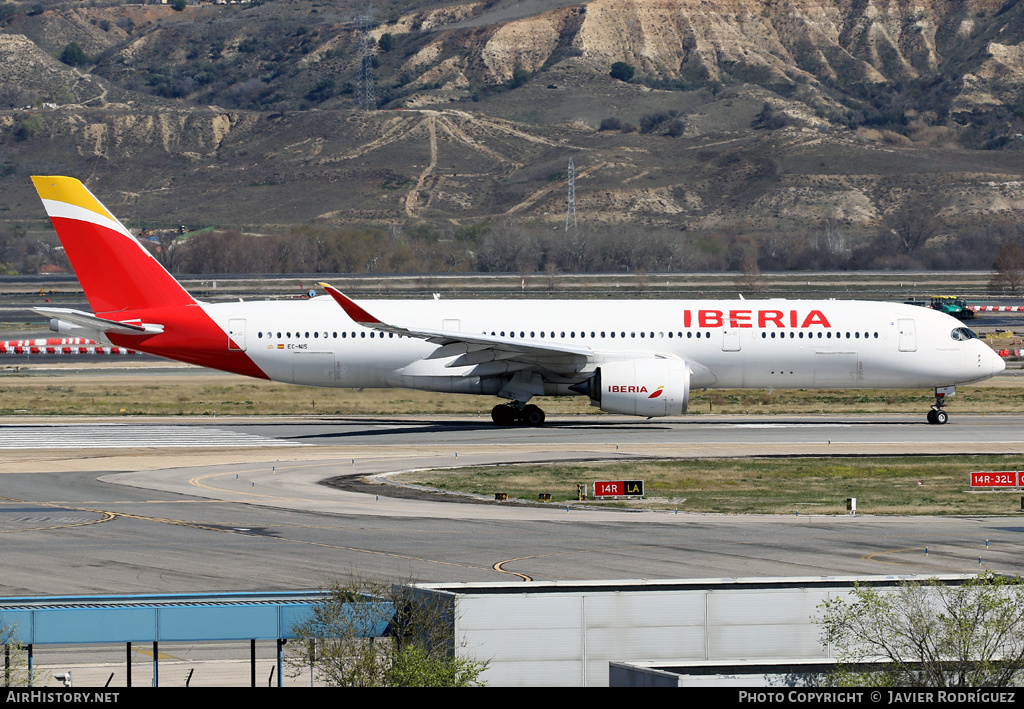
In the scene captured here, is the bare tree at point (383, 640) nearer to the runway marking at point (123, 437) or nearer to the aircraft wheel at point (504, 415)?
the runway marking at point (123, 437)

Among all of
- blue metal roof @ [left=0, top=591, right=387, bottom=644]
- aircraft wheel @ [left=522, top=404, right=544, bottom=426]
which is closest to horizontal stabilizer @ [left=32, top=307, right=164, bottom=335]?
aircraft wheel @ [left=522, top=404, right=544, bottom=426]

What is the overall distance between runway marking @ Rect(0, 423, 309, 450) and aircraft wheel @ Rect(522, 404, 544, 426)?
31.5ft

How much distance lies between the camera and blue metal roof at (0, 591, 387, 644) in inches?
720

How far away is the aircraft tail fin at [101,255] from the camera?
49.2 metres

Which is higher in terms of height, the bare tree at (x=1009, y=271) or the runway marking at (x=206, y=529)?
the bare tree at (x=1009, y=271)

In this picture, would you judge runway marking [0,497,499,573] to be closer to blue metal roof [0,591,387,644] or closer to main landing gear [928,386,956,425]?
blue metal roof [0,591,387,644]

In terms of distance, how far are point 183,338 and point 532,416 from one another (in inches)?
552

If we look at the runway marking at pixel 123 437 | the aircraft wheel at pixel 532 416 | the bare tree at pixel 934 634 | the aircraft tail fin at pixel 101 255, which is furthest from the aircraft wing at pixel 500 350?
the bare tree at pixel 934 634

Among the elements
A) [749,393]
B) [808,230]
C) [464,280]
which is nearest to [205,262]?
[464,280]

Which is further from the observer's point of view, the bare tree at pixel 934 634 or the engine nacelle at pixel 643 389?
the engine nacelle at pixel 643 389

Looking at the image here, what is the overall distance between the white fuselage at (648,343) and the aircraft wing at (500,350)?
328 millimetres

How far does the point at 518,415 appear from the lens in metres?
50.7

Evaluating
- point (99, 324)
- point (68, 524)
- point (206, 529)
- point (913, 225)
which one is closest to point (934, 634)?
point (206, 529)

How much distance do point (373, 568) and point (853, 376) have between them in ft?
98.6
